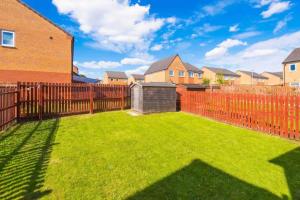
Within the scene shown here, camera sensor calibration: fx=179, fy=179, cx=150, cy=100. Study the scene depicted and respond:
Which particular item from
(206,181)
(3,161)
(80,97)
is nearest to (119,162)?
(206,181)

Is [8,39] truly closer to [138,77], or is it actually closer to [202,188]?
[202,188]

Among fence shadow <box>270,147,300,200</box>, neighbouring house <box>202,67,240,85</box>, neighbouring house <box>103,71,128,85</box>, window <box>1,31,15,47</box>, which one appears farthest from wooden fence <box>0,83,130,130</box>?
neighbouring house <box>103,71,128,85</box>

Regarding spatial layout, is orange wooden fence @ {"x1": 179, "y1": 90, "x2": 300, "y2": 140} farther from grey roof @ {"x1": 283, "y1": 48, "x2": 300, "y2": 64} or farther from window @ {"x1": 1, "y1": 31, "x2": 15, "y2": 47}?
grey roof @ {"x1": 283, "y1": 48, "x2": 300, "y2": 64}

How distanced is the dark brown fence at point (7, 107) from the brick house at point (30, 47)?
1051cm

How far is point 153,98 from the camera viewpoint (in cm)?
1342

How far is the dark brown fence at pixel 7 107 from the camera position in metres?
7.37

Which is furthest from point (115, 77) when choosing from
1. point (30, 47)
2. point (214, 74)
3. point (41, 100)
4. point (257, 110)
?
point (257, 110)

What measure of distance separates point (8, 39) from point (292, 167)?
74.9ft

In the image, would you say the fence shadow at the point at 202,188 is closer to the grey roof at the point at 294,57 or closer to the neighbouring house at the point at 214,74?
the grey roof at the point at 294,57

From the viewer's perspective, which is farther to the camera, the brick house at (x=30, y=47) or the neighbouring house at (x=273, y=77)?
the neighbouring house at (x=273, y=77)

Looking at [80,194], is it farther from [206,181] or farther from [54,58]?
[54,58]

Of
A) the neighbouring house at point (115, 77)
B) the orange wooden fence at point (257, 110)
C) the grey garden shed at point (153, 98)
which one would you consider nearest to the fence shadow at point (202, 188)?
the orange wooden fence at point (257, 110)

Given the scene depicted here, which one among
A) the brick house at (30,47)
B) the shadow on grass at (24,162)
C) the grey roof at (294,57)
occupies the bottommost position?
the shadow on grass at (24,162)

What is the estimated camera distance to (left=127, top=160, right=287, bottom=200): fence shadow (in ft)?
11.2
